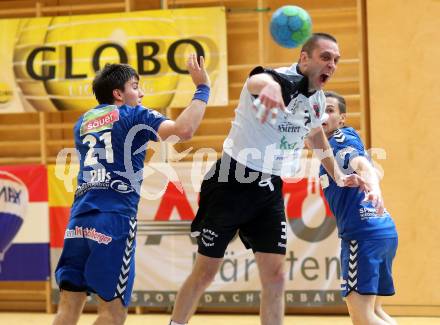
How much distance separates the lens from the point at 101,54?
8.84 metres

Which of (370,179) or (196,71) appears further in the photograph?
(370,179)

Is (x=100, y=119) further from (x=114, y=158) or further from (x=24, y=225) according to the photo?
(x=24, y=225)

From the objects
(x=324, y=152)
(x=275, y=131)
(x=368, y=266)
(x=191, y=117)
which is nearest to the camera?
(x=191, y=117)

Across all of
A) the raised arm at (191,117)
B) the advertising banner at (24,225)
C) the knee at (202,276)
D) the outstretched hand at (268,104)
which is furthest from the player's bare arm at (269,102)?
the advertising banner at (24,225)

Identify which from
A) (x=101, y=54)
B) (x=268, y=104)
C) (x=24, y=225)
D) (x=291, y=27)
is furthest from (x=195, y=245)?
(x=268, y=104)

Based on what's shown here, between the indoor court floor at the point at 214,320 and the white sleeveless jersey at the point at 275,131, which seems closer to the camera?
the white sleeveless jersey at the point at 275,131

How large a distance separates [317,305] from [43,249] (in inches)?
124

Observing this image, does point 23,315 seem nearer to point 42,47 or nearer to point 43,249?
point 43,249

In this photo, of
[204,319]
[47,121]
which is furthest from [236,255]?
[47,121]

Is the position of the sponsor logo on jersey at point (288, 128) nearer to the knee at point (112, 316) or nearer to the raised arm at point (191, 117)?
the raised arm at point (191, 117)

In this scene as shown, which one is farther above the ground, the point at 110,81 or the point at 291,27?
the point at 291,27

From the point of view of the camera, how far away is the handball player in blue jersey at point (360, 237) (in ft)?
16.1

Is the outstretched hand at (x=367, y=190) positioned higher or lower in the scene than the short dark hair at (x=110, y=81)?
lower

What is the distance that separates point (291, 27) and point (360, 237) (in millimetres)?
1803
